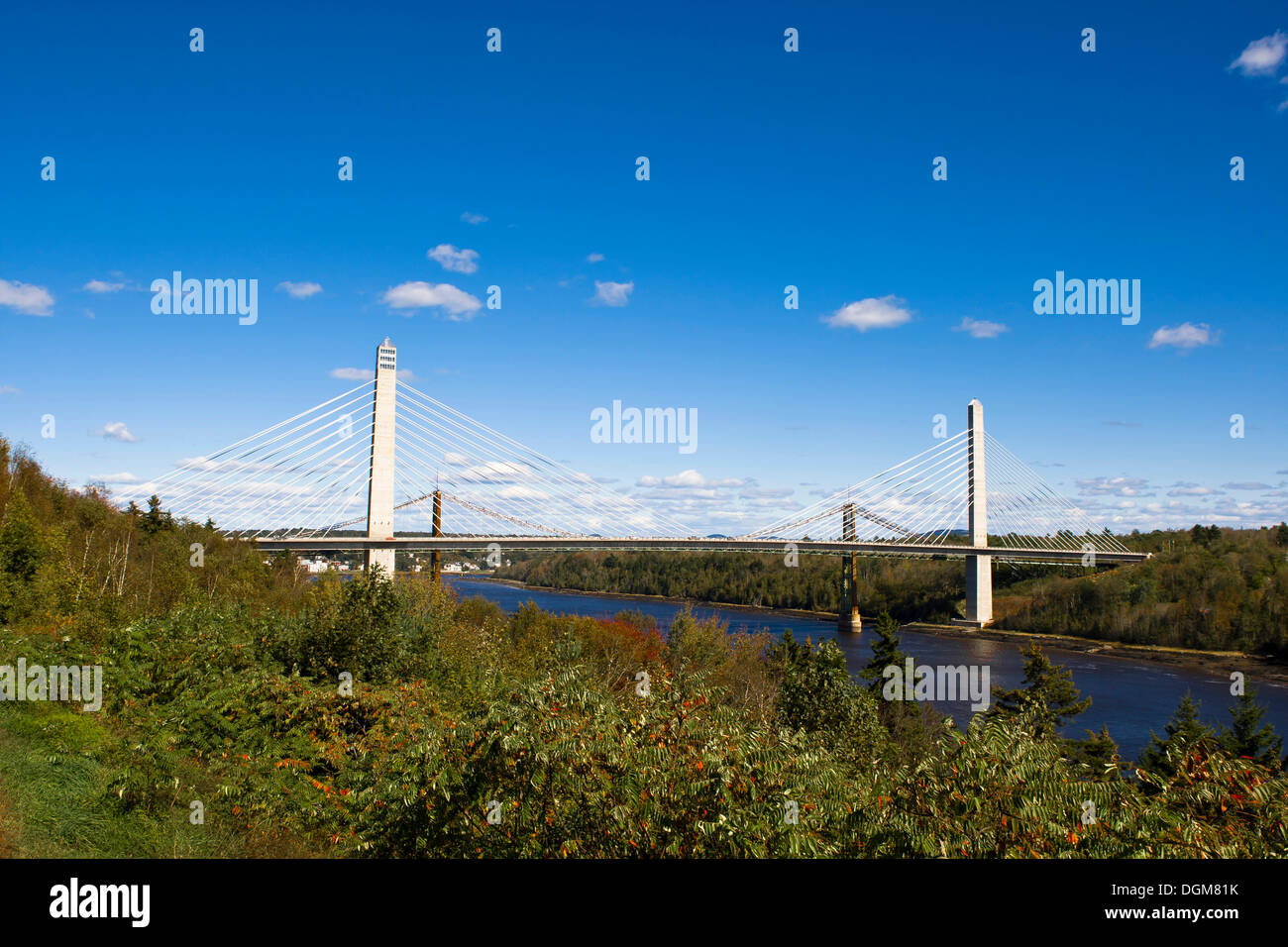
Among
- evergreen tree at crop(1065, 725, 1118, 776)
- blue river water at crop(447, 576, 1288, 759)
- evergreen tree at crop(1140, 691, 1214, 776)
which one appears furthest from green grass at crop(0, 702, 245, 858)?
blue river water at crop(447, 576, 1288, 759)

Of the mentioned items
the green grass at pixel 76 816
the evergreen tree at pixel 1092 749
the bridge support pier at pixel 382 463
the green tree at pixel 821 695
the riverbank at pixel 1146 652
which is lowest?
the riverbank at pixel 1146 652

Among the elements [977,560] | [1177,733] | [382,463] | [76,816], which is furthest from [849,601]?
[76,816]

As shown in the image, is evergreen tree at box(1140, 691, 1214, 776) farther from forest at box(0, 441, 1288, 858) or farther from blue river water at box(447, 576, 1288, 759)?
blue river water at box(447, 576, 1288, 759)

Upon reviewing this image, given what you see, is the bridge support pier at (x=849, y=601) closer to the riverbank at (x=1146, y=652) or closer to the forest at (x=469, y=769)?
the riverbank at (x=1146, y=652)

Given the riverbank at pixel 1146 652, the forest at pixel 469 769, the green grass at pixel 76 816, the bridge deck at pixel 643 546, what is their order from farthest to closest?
the riverbank at pixel 1146 652 → the bridge deck at pixel 643 546 → the green grass at pixel 76 816 → the forest at pixel 469 769

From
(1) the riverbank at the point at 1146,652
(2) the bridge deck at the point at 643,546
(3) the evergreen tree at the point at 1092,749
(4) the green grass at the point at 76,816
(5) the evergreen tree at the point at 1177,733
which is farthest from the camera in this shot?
(1) the riverbank at the point at 1146,652

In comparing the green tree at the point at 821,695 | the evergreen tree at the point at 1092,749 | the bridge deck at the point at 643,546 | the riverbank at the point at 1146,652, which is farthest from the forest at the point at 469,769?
the riverbank at the point at 1146,652

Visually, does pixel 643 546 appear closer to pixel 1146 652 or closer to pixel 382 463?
pixel 382 463
